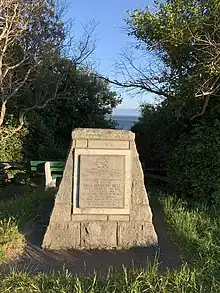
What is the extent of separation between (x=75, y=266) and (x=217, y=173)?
471 cm

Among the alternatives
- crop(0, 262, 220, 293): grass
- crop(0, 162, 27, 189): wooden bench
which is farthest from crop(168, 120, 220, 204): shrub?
crop(0, 162, 27, 189): wooden bench

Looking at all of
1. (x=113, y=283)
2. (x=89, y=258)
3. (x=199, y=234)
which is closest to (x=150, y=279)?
(x=113, y=283)

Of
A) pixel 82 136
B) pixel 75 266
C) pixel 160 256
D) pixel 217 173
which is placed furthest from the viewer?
pixel 217 173

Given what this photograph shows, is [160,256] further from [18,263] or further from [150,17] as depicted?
[150,17]

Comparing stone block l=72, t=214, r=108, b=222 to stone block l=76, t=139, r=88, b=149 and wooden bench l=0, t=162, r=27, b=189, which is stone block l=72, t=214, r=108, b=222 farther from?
wooden bench l=0, t=162, r=27, b=189

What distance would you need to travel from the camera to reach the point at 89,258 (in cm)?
505

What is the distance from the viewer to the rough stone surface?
18.0 ft

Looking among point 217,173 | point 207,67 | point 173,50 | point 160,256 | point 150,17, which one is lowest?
point 160,256

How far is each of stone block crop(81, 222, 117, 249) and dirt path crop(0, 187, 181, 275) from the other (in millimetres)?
157

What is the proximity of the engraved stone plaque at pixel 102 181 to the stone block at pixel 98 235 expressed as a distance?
261 millimetres

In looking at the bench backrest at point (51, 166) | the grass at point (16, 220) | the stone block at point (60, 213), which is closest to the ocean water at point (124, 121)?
the bench backrest at point (51, 166)

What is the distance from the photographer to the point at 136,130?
1381 cm

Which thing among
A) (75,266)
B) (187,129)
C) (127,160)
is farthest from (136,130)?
(75,266)

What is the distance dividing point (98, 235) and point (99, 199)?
1.61 feet
